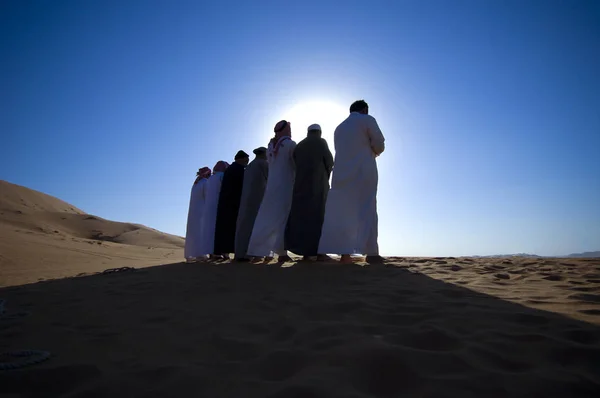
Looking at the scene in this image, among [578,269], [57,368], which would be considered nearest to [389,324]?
[57,368]

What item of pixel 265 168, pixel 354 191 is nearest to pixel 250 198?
pixel 265 168

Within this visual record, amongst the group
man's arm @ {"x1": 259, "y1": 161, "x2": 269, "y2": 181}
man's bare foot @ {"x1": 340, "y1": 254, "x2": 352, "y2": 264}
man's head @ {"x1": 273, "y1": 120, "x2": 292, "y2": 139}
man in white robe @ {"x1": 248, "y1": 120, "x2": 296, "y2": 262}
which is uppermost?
man's head @ {"x1": 273, "y1": 120, "x2": 292, "y2": 139}

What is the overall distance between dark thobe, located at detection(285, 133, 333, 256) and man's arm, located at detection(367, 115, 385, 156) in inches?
29.6

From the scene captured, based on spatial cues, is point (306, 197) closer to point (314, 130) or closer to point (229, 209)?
point (314, 130)

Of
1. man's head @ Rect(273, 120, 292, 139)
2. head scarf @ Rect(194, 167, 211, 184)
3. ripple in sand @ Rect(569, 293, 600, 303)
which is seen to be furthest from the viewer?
head scarf @ Rect(194, 167, 211, 184)

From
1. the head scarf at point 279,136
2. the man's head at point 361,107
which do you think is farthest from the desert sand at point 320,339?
the head scarf at point 279,136

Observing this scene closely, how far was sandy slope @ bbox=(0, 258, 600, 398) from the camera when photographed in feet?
4.83

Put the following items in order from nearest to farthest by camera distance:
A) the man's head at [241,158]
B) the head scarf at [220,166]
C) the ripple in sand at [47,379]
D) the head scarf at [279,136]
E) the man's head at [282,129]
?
1. the ripple in sand at [47,379]
2. the head scarf at [279,136]
3. the man's head at [282,129]
4. the man's head at [241,158]
5. the head scarf at [220,166]

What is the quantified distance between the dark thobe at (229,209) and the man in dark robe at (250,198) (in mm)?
467

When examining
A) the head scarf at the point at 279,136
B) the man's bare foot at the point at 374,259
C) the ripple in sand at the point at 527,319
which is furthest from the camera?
the head scarf at the point at 279,136

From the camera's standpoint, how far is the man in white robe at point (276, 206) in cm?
627

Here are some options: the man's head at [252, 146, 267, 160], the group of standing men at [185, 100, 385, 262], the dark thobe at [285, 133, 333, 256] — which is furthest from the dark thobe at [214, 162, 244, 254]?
the dark thobe at [285, 133, 333, 256]

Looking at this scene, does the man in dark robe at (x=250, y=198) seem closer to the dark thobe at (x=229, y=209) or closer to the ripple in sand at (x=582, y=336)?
the dark thobe at (x=229, y=209)

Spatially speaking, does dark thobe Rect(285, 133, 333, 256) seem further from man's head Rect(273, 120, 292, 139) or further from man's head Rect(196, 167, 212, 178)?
man's head Rect(196, 167, 212, 178)
